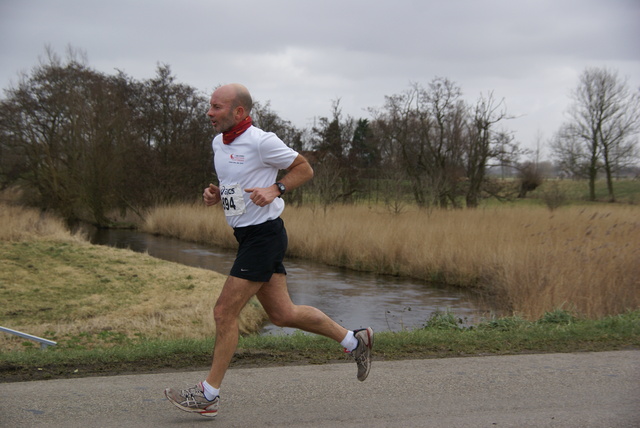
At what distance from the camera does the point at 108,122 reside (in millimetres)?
38219

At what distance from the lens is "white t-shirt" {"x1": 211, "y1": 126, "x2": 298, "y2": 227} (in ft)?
13.6

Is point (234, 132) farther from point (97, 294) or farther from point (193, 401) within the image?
point (97, 294)

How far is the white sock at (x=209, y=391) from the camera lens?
395 cm

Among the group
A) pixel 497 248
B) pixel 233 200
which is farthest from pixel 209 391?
→ pixel 497 248

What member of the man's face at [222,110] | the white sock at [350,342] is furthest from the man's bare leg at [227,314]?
the man's face at [222,110]

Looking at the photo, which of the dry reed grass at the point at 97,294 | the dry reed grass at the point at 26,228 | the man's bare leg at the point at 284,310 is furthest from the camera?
the dry reed grass at the point at 26,228

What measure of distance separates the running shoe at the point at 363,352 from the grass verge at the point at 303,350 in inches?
34.7

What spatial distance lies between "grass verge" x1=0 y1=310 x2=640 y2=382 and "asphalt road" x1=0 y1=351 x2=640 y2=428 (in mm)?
320

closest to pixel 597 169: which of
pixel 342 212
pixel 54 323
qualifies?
pixel 342 212

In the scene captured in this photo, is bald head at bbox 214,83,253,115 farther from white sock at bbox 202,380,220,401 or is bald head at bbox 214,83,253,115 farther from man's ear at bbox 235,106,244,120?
white sock at bbox 202,380,220,401

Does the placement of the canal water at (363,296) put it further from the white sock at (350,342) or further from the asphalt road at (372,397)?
the white sock at (350,342)

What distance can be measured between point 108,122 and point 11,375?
35.4 m

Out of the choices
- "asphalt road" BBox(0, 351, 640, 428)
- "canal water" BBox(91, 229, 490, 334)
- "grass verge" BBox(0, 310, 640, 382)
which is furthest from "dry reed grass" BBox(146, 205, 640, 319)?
"asphalt road" BBox(0, 351, 640, 428)

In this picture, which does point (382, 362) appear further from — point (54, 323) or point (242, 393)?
point (54, 323)
